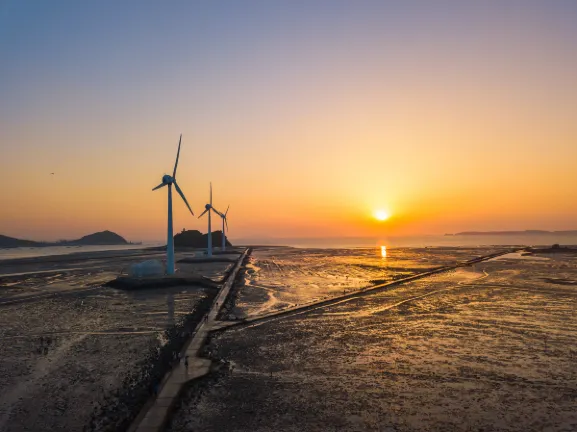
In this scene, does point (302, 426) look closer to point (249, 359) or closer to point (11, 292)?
point (249, 359)

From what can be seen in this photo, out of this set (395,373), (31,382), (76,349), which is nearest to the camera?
(31,382)

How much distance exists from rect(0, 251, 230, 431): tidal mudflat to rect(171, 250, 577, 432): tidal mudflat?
3498mm

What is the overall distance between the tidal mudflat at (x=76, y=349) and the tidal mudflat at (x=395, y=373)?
11.5 ft

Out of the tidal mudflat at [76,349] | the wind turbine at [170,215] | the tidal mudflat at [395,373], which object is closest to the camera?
the tidal mudflat at [395,373]

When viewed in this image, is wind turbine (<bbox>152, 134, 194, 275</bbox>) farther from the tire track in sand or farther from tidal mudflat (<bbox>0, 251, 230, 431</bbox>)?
the tire track in sand

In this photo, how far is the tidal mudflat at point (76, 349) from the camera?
47.9ft

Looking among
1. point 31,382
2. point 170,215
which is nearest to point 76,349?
point 31,382

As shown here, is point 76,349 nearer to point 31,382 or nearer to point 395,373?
point 31,382

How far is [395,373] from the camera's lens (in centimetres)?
1781

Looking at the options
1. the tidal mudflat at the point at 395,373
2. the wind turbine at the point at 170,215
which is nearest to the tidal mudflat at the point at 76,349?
the tidal mudflat at the point at 395,373

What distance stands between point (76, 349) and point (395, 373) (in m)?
16.5

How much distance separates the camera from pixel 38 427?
1330 centimetres

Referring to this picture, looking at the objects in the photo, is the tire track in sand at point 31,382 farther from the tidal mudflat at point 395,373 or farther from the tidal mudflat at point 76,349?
the tidal mudflat at point 395,373

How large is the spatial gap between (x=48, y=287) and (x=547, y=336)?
Answer: 51.9 meters
